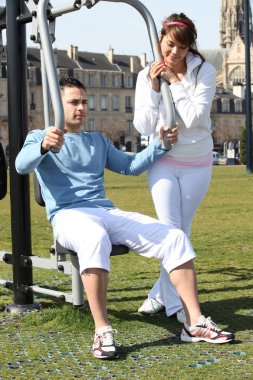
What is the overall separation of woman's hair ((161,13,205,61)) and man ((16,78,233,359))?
52 cm

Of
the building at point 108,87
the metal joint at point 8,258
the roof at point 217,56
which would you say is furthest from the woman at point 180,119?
the roof at point 217,56

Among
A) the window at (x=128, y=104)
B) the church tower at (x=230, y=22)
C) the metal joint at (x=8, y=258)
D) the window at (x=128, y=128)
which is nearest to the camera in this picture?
the metal joint at (x=8, y=258)

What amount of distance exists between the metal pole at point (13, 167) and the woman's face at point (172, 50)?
3.01 feet

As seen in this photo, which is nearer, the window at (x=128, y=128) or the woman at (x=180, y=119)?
the woman at (x=180, y=119)

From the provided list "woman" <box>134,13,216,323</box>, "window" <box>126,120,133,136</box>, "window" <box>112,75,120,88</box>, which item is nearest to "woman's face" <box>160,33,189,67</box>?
"woman" <box>134,13,216,323</box>

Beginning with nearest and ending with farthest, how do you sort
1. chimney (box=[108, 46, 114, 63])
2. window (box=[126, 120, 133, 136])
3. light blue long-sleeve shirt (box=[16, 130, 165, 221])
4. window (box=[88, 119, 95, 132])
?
light blue long-sleeve shirt (box=[16, 130, 165, 221]) < window (box=[88, 119, 95, 132]) < chimney (box=[108, 46, 114, 63]) < window (box=[126, 120, 133, 136])

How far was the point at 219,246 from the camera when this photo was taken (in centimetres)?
768

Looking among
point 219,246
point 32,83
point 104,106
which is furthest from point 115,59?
point 219,246

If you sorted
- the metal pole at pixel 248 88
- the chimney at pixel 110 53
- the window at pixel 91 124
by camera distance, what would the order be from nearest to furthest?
the metal pole at pixel 248 88, the window at pixel 91 124, the chimney at pixel 110 53

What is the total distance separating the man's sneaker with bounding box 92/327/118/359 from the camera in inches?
136

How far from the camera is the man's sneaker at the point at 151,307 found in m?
4.41

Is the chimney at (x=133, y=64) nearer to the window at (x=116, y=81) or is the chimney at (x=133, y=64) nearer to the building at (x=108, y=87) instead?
the building at (x=108, y=87)

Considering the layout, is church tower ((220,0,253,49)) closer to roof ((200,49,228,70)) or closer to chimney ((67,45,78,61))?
roof ((200,49,228,70))

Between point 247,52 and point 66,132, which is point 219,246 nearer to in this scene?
point 66,132
